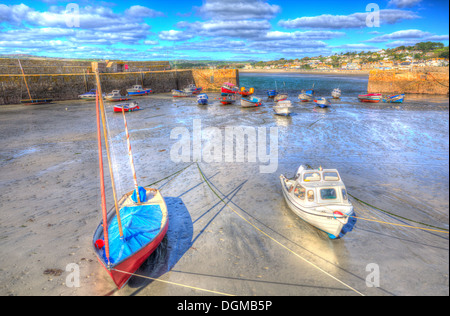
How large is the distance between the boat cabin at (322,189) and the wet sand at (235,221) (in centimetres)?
138

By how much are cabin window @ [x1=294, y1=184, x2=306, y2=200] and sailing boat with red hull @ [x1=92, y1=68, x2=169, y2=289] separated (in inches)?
239

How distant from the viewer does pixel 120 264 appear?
7.37m

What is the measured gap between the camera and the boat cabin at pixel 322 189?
10480 mm

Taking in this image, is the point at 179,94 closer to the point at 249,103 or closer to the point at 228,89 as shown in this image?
the point at 228,89

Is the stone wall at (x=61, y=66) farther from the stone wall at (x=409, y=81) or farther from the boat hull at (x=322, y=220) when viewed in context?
the stone wall at (x=409, y=81)

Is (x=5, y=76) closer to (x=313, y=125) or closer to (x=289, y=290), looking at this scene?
(x=313, y=125)

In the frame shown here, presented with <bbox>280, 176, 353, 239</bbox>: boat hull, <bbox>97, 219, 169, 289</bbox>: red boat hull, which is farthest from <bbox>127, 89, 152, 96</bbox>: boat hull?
<bbox>97, 219, 169, 289</bbox>: red boat hull

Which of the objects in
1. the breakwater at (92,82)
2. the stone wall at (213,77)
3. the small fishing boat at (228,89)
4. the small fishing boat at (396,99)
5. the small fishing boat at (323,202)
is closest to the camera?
the small fishing boat at (323,202)

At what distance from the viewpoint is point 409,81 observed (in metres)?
54.7

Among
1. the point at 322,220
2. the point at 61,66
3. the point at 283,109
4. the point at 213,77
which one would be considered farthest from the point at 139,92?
the point at 322,220

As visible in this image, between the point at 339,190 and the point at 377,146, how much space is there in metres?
14.0

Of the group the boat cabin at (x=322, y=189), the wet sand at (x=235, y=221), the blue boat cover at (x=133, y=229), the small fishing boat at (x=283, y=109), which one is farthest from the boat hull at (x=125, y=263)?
the small fishing boat at (x=283, y=109)

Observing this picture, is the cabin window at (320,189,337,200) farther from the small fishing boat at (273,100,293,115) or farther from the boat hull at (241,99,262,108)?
the boat hull at (241,99,262,108)

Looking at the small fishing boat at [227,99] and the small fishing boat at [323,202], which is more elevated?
the small fishing boat at [227,99]
